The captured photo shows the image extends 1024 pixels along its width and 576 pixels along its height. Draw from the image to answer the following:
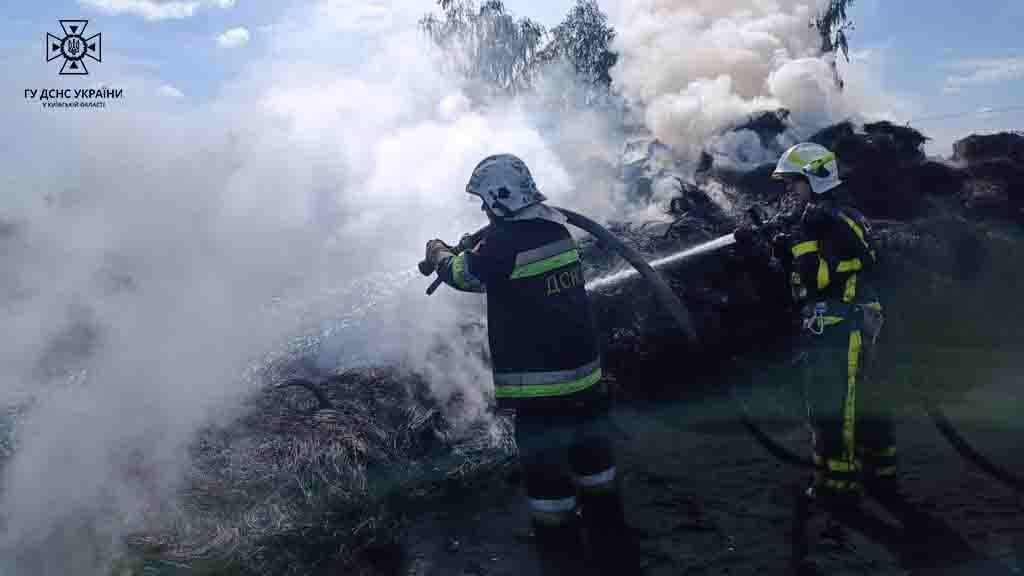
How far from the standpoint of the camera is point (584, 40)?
107 feet

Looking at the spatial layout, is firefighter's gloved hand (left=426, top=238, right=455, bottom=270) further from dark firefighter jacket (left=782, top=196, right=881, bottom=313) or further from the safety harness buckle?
the safety harness buckle

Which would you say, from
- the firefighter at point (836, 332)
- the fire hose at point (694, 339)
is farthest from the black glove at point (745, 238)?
the firefighter at point (836, 332)

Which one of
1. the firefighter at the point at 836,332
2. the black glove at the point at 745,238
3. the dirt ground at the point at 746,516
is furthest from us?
the black glove at the point at 745,238

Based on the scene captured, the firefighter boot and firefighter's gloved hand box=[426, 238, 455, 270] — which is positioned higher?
firefighter's gloved hand box=[426, 238, 455, 270]

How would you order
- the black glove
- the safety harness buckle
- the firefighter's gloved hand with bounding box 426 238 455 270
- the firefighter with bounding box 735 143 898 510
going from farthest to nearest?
the black glove
the safety harness buckle
the firefighter with bounding box 735 143 898 510
the firefighter's gloved hand with bounding box 426 238 455 270

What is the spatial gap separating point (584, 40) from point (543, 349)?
31491 mm

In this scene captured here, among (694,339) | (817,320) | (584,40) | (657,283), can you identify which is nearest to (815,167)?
(817,320)

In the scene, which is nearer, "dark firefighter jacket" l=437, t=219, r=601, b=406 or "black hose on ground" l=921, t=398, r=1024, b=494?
"dark firefighter jacket" l=437, t=219, r=601, b=406

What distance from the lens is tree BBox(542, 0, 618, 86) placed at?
106 ft

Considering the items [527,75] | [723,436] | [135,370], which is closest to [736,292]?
[723,436]

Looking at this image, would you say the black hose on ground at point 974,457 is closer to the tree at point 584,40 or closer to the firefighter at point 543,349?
the firefighter at point 543,349

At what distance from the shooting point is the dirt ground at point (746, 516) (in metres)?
3.79

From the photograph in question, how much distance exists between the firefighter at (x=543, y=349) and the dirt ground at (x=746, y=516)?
0.95ft

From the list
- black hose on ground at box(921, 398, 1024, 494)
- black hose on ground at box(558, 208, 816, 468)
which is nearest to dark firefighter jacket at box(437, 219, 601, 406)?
black hose on ground at box(558, 208, 816, 468)
